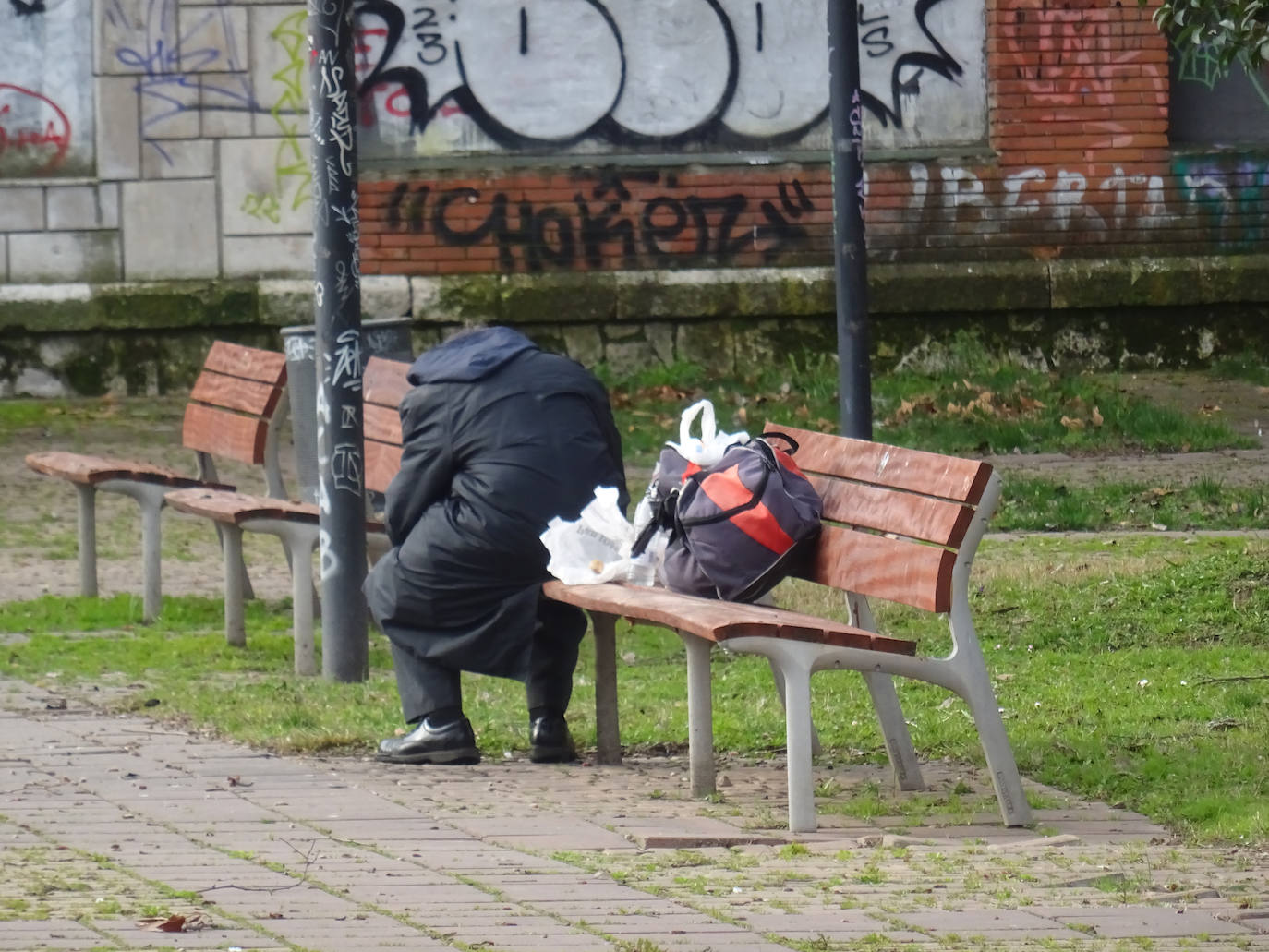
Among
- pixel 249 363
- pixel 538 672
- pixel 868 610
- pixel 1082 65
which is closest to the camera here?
pixel 868 610

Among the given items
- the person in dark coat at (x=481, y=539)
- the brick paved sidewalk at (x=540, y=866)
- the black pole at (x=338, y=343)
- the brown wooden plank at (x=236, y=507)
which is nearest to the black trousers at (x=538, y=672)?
the person in dark coat at (x=481, y=539)

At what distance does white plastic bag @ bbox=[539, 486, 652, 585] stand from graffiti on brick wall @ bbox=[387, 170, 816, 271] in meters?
8.83

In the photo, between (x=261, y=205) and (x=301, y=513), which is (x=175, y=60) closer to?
(x=261, y=205)

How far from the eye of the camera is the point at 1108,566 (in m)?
8.39

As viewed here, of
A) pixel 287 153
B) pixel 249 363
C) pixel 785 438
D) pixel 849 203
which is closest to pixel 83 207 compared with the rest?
pixel 287 153

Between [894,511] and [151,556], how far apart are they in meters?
3.81

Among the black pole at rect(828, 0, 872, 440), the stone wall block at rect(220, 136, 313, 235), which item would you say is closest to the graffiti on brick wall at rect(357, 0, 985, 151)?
the stone wall block at rect(220, 136, 313, 235)

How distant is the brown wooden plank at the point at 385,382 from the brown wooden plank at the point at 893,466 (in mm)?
2353

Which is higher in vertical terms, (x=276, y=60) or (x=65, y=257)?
(x=276, y=60)

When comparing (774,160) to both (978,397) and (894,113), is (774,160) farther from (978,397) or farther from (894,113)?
(978,397)

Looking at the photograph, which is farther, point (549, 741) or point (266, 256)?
point (266, 256)

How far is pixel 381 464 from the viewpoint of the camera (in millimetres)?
7992

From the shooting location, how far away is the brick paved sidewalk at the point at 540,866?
3955 millimetres

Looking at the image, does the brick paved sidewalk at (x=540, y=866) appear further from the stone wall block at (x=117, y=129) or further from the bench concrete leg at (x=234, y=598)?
the stone wall block at (x=117, y=129)
